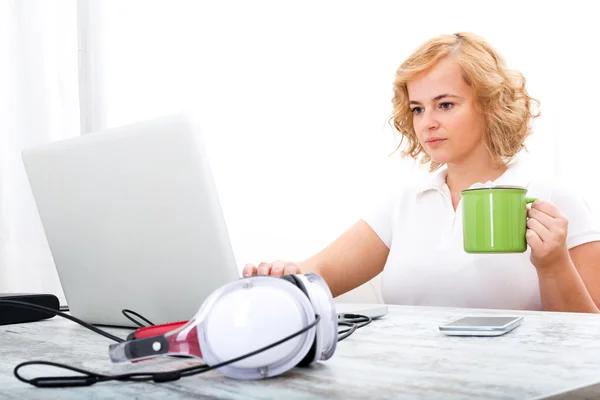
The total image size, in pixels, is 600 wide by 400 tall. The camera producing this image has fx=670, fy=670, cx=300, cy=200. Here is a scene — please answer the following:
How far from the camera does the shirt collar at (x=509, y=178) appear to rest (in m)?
1.56

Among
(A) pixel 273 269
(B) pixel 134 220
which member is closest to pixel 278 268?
(A) pixel 273 269

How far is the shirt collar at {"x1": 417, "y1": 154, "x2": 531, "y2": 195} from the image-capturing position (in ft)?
5.10

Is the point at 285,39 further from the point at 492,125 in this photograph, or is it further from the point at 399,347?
the point at 399,347

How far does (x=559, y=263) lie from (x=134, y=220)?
2.55 feet

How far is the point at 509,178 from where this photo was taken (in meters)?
1.56

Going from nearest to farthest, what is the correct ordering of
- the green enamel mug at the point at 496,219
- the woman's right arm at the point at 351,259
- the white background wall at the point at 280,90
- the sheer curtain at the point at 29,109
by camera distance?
the green enamel mug at the point at 496,219 < the woman's right arm at the point at 351,259 < the sheer curtain at the point at 29,109 < the white background wall at the point at 280,90

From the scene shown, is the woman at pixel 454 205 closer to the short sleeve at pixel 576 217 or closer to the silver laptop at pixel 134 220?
the short sleeve at pixel 576 217

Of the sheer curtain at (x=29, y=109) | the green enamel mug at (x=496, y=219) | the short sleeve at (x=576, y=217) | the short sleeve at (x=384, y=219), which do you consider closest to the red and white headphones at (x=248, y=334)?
the green enamel mug at (x=496, y=219)

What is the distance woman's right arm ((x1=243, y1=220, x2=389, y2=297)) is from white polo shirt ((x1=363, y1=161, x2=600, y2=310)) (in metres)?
0.05

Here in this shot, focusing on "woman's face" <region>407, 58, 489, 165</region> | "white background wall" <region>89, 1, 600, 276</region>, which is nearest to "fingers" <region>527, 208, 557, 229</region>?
"woman's face" <region>407, 58, 489, 165</region>

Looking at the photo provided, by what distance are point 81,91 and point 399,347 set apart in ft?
5.65

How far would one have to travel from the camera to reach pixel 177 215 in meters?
0.85

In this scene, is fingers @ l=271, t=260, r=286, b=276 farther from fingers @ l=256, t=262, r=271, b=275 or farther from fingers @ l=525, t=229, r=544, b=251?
fingers @ l=525, t=229, r=544, b=251

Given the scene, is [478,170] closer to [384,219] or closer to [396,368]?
[384,219]
